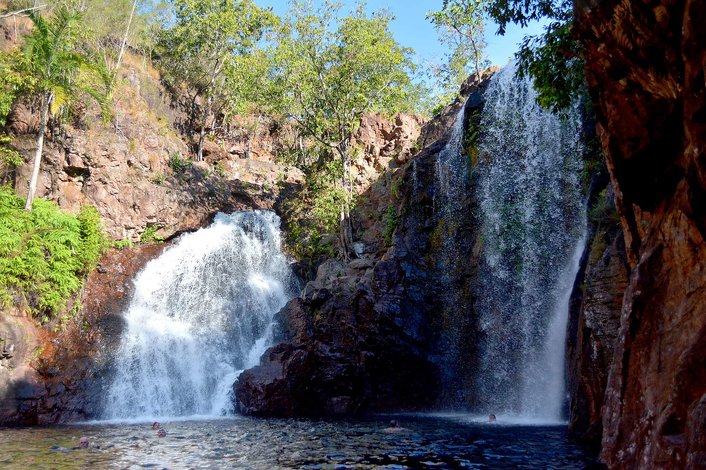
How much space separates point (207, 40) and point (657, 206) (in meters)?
33.6

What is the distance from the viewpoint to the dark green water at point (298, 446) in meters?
9.25

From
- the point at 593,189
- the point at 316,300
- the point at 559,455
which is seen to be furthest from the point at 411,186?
the point at 559,455

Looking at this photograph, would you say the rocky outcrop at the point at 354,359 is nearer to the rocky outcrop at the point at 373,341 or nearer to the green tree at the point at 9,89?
the rocky outcrop at the point at 373,341

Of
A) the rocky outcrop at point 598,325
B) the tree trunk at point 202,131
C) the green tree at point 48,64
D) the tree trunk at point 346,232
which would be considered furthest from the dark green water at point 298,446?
the tree trunk at point 202,131

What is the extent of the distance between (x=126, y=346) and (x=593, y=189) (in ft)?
57.2

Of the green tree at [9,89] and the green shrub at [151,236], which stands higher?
the green tree at [9,89]

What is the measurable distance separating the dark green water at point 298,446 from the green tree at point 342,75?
12.4 m

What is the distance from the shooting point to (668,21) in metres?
5.65

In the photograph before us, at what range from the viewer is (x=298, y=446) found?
1117cm

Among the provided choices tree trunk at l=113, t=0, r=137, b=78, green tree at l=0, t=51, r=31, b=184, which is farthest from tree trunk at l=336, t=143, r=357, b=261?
tree trunk at l=113, t=0, r=137, b=78

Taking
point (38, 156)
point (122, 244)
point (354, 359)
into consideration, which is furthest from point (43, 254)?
point (354, 359)

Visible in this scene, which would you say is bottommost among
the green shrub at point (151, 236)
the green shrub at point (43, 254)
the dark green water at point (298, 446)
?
the dark green water at point (298, 446)

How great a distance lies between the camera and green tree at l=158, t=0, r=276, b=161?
34469mm

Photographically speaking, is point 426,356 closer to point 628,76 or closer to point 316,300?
point 316,300
